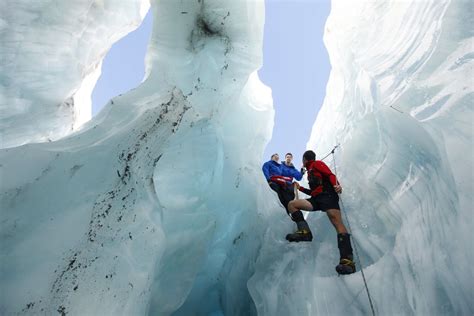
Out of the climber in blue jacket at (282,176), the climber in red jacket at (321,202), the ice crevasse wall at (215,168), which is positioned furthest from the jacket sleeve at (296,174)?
the climber in red jacket at (321,202)

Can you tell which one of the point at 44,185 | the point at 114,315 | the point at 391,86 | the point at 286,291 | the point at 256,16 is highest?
the point at 256,16

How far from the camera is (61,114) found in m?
5.13

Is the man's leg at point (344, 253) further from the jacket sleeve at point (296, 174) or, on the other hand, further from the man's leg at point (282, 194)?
the jacket sleeve at point (296, 174)

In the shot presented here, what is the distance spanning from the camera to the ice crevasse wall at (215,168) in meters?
2.66

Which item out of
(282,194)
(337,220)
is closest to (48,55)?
(282,194)

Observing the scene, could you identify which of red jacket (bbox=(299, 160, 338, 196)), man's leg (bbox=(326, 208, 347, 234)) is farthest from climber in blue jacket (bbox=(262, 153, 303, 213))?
man's leg (bbox=(326, 208, 347, 234))

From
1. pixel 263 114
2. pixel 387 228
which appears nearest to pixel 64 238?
pixel 387 228

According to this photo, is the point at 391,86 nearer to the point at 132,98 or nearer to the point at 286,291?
the point at 286,291

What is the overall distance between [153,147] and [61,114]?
246cm

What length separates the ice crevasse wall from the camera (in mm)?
Result: 2660

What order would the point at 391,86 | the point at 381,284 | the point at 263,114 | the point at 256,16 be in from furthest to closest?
the point at 263,114 → the point at 256,16 → the point at 391,86 → the point at 381,284

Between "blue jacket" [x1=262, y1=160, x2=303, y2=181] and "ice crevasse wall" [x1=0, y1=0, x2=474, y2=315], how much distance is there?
35 cm

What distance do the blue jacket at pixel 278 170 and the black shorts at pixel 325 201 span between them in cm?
106

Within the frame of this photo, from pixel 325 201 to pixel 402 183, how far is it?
Result: 73cm
